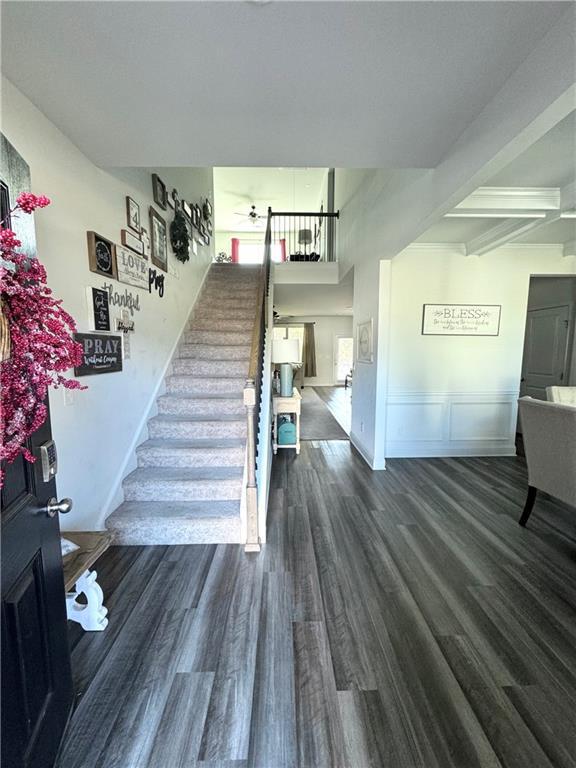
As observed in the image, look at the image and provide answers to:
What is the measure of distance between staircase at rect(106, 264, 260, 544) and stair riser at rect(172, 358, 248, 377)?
0.04 feet

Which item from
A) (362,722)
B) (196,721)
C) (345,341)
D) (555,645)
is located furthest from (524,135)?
(345,341)

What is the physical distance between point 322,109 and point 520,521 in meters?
3.15

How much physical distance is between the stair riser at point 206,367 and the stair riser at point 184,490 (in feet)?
4.72

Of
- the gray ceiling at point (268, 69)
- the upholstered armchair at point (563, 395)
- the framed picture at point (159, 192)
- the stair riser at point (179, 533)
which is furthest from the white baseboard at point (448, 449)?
the framed picture at point (159, 192)

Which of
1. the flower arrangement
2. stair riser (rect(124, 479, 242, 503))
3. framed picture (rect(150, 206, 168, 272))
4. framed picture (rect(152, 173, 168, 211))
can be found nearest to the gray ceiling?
the flower arrangement

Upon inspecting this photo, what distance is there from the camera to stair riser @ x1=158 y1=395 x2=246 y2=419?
3184 mm

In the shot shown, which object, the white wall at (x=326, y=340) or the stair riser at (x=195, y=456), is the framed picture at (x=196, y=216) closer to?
the stair riser at (x=195, y=456)

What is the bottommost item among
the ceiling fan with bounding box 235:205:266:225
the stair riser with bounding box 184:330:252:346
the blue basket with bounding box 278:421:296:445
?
the blue basket with bounding box 278:421:296:445

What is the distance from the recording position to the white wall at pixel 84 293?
1697 mm

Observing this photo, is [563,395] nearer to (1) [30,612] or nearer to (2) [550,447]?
(2) [550,447]

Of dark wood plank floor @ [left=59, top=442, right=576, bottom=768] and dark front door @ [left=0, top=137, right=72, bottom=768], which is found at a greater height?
dark front door @ [left=0, top=137, right=72, bottom=768]

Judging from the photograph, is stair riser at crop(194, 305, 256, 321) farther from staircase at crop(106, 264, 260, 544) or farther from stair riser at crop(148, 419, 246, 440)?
stair riser at crop(148, 419, 246, 440)

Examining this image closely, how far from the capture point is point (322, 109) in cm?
159

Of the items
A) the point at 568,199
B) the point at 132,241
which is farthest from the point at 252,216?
the point at 568,199
